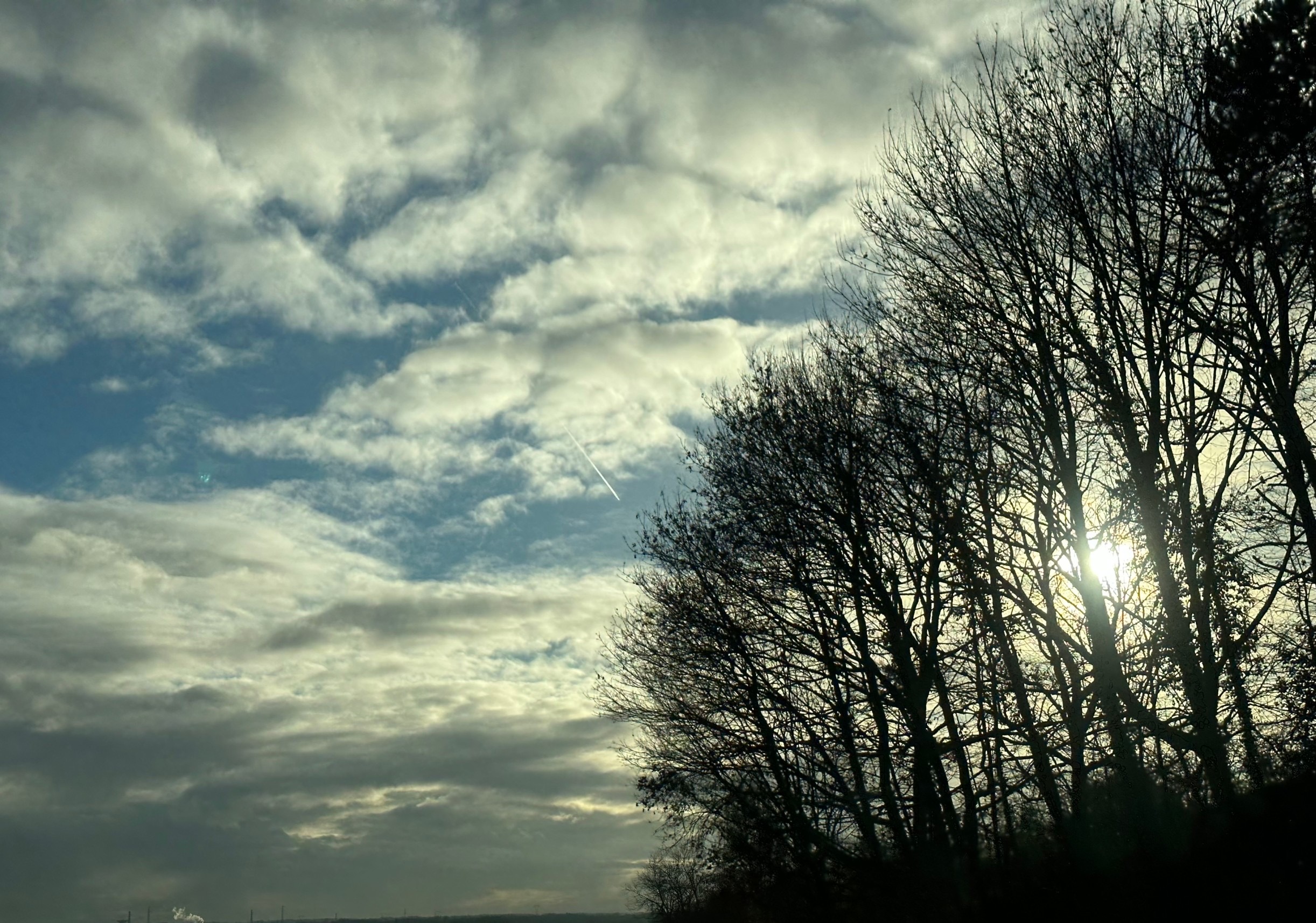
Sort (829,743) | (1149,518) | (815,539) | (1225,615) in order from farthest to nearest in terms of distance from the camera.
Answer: (829,743)
(815,539)
(1225,615)
(1149,518)

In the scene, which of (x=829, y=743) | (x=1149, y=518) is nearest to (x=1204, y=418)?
(x=1149, y=518)

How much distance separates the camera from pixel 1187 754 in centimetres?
1547

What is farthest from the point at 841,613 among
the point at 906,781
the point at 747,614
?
the point at 906,781

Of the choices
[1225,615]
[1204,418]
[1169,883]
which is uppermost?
[1204,418]

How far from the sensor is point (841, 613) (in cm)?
2131

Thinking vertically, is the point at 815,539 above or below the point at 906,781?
above

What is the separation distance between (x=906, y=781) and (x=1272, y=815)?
24.6 feet

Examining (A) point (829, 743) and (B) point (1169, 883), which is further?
(A) point (829, 743)

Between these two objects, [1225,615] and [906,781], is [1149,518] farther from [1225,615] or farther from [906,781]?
[906,781]

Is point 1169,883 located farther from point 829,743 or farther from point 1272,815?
point 829,743

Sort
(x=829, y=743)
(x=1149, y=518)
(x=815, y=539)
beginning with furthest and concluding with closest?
(x=829, y=743) < (x=815, y=539) < (x=1149, y=518)

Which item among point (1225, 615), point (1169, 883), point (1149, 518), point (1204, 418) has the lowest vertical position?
point (1169, 883)

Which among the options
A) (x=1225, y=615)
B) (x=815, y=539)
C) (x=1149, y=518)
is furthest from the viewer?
(x=815, y=539)

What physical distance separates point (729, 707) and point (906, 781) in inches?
148
